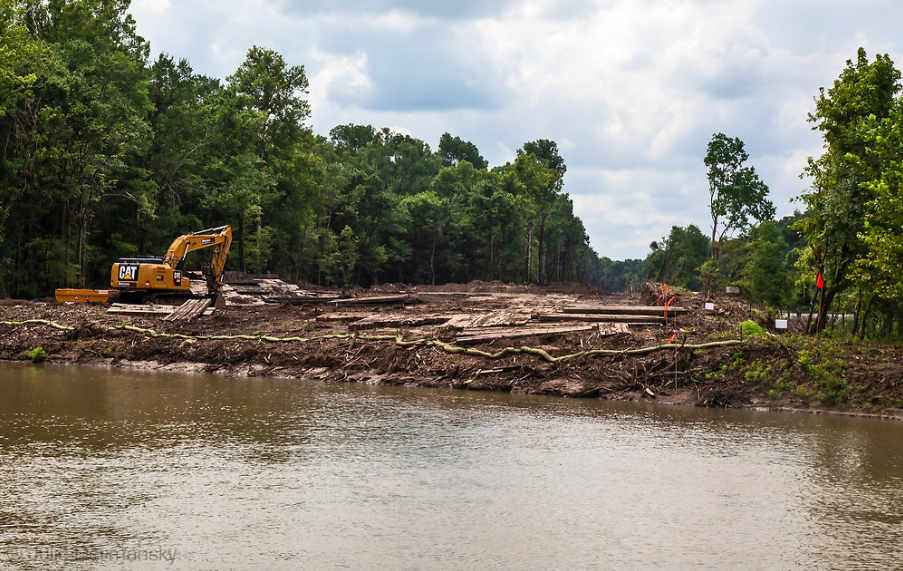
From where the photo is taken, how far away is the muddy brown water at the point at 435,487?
601cm

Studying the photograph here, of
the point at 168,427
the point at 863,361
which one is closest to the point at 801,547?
the point at 168,427

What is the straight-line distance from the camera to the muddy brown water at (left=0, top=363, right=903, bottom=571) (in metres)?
6.01

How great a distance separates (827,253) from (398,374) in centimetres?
1305

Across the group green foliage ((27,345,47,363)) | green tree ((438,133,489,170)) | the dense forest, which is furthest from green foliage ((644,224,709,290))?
green foliage ((27,345,47,363))

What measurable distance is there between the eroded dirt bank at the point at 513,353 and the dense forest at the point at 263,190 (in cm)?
372

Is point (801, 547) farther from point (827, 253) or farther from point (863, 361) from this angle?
point (827, 253)

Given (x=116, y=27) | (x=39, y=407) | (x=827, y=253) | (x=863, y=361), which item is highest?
(x=116, y=27)

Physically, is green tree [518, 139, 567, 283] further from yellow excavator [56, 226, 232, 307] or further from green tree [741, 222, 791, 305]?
yellow excavator [56, 226, 232, 307]

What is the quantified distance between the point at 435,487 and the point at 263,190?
166 feet

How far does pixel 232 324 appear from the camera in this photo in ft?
76.3

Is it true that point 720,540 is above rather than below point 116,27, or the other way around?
below

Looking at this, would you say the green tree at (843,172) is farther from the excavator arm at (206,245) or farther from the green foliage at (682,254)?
the green foliage at (682,254)

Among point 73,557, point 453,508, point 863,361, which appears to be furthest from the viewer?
point 863,361

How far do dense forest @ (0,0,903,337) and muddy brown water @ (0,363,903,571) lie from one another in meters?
8.84
